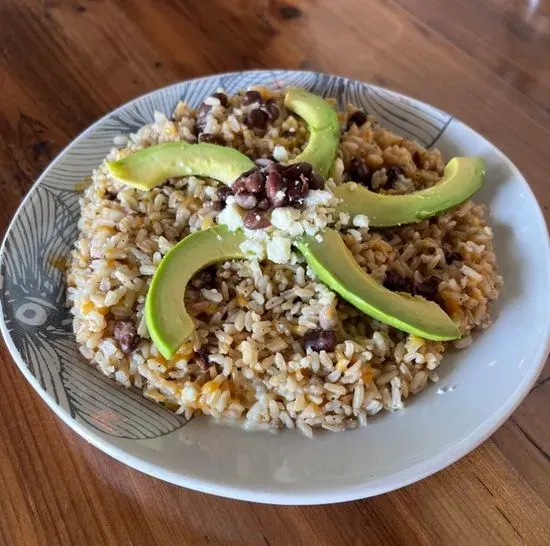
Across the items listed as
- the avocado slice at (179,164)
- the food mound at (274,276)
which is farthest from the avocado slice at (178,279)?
the avocado slice at (179,164)

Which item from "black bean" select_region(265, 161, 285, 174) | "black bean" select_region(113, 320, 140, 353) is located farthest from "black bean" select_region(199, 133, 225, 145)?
Answer: "black bean" select_region(113, 320, 140, 353)

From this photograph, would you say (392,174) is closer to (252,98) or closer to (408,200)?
(408,200)

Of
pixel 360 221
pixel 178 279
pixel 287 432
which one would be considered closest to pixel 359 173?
pixel 360 221

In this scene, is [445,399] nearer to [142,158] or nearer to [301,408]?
[301,408]

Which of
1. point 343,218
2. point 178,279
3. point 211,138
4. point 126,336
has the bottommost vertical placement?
point 126,336

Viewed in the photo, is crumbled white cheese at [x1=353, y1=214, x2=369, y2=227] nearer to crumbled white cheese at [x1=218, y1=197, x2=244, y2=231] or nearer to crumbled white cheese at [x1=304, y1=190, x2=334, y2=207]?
crumbled white cheese at [x1=304, y1=190, x2=334, y2=207]

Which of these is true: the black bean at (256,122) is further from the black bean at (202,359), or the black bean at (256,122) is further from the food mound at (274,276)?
the black bean at (202,359)
